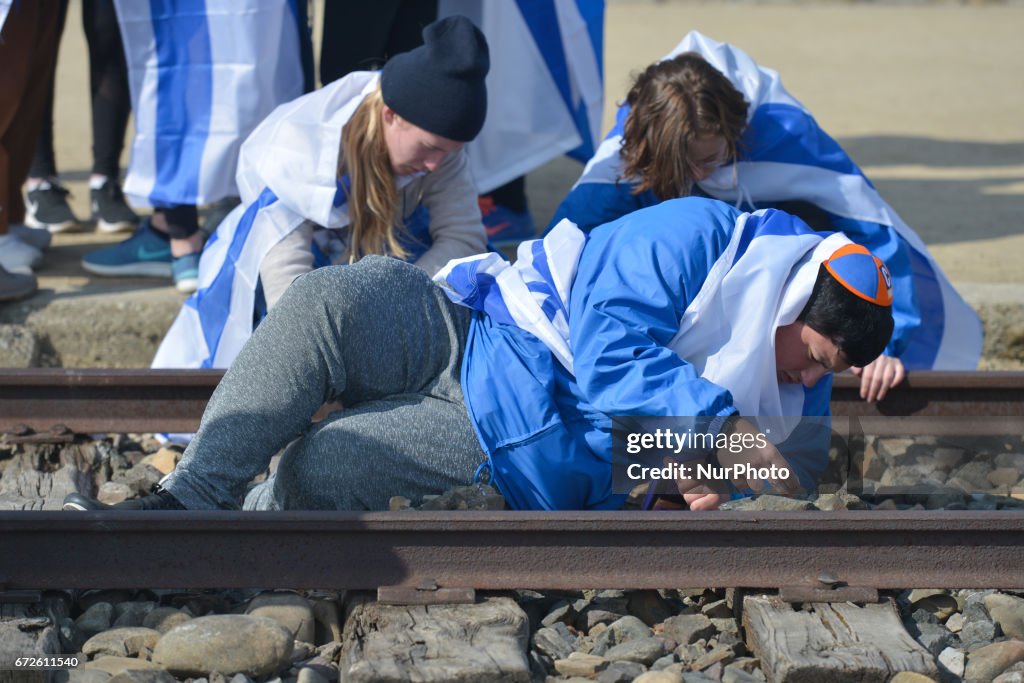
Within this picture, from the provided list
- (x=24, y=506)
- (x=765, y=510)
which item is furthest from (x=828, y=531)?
(x=24, y=506)

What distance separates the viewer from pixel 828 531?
2725 mm

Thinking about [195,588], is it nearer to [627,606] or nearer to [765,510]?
[627,606]

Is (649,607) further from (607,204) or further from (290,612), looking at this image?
(607,204)

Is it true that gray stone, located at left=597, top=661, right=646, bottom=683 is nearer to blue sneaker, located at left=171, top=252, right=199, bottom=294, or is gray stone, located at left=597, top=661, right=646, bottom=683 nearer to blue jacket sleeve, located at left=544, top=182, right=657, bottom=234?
blue jacket sleeve, located at left=544, top=182, right=657, bottom=234

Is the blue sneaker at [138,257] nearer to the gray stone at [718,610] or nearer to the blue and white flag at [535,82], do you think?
the blue and white flag at [535,82]

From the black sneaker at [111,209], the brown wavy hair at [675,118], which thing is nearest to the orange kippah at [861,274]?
the brown wavy hair at [675,118]

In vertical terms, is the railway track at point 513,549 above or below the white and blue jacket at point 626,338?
below

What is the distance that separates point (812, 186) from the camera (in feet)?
12.9

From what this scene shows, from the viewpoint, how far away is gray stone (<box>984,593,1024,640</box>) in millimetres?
2676

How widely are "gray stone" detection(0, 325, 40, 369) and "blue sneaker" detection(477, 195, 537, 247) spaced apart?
187 centimetres

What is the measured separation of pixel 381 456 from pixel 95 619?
0.68 meters

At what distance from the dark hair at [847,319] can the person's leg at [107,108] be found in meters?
3.35

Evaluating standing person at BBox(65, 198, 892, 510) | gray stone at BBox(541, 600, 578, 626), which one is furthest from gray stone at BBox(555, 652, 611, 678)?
standing person at BBox(65, 198, 892, 510)

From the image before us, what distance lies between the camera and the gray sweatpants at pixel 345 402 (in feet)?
9.20
